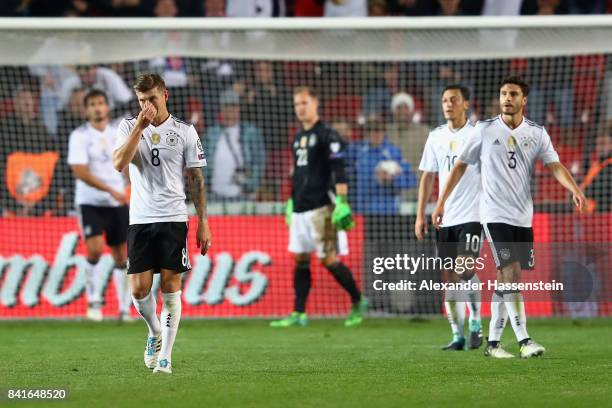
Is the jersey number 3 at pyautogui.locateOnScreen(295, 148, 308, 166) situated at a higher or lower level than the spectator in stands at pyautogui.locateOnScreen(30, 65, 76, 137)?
lower

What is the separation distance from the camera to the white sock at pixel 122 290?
594 inches

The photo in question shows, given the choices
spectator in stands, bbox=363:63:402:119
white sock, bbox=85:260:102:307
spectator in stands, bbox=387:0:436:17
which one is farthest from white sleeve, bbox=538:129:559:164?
spectator in stands, bbox=387:0:436:17

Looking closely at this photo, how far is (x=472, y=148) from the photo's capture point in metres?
10.4

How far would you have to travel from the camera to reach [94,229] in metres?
14.9

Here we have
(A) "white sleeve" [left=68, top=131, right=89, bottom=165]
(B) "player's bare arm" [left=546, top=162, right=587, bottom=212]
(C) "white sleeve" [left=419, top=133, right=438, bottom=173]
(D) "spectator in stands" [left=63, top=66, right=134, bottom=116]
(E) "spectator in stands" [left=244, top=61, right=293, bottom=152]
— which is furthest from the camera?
(D) "spectator in stands" [left=63, top=66, right=134, bottom=116]

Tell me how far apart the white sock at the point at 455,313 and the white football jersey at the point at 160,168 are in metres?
3.27

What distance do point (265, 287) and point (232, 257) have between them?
1.79 feet

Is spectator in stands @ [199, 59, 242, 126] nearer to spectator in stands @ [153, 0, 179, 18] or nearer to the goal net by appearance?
the goal net

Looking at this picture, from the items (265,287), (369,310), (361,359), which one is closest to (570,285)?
(369,310)

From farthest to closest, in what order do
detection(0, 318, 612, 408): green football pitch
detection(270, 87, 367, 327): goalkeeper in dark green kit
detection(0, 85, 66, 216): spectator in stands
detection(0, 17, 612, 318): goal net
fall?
detection(0, 85, 66, 216): spectator in stands, detection(0, 17, 612, 318): goal net, detection(270, 87, 367, 327): goalkeeper in dark green kit, detection(0, 318, 612, 408): green football pitch

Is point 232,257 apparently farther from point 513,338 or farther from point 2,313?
point 513,338

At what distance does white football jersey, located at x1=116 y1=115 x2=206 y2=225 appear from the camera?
29.3 ft

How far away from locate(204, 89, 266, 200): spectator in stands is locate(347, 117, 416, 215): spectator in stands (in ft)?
4.12

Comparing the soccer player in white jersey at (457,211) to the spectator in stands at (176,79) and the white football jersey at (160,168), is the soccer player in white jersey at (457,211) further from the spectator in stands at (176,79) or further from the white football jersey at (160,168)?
the spectator in stands at (176,79)
